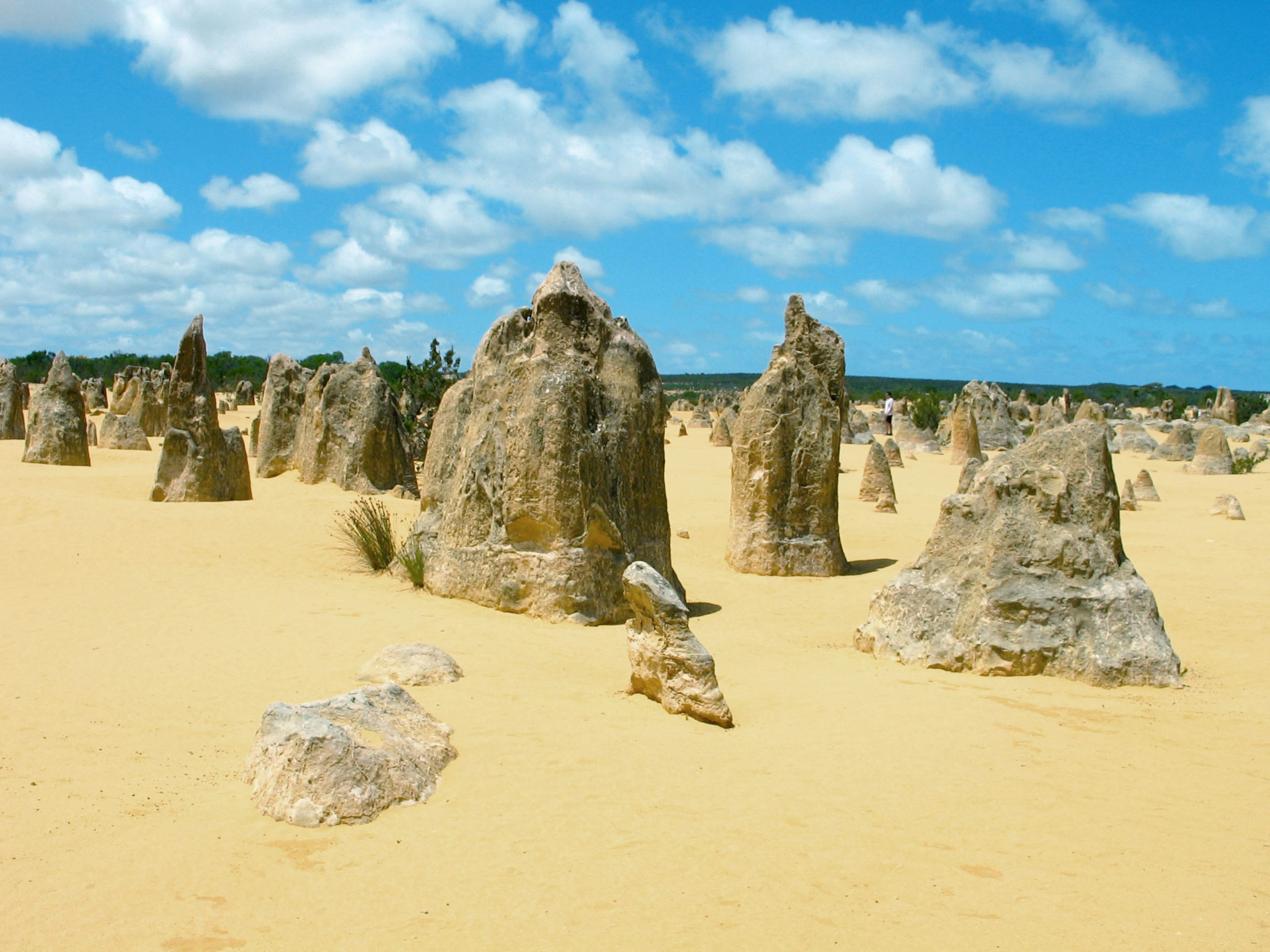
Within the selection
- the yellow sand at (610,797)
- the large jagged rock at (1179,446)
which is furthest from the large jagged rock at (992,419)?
the yellow sand at (610,797)

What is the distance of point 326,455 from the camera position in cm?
1588

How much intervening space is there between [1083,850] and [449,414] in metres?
7.03

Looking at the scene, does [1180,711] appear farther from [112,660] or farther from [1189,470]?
[1189,470]

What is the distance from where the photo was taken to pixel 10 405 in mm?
22891

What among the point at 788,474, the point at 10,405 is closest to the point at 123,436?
the point at 10,405

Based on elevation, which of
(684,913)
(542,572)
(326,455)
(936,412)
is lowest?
(684,913)

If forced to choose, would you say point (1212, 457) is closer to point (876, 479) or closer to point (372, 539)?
point (876, 479)

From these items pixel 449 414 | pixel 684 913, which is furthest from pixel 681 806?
pixel 449 414

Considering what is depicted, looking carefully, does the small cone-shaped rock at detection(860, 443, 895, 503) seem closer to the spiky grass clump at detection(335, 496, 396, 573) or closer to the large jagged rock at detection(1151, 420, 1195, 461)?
the spiky grass clump at detection(335, 496, 396, 573)

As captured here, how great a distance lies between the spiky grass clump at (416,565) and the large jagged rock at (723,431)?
64.9ft

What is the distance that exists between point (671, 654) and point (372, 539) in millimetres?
5117

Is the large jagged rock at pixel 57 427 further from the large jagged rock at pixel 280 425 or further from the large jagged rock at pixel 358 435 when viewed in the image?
the large jagged rock at pixel 358 435

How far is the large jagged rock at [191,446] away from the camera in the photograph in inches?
515

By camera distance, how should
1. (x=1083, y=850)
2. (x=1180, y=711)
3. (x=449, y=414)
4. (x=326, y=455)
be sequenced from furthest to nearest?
(x=326, y=455) → (x=449, y=414) → (x=1180, y=711) → (x=1083, y=850)
